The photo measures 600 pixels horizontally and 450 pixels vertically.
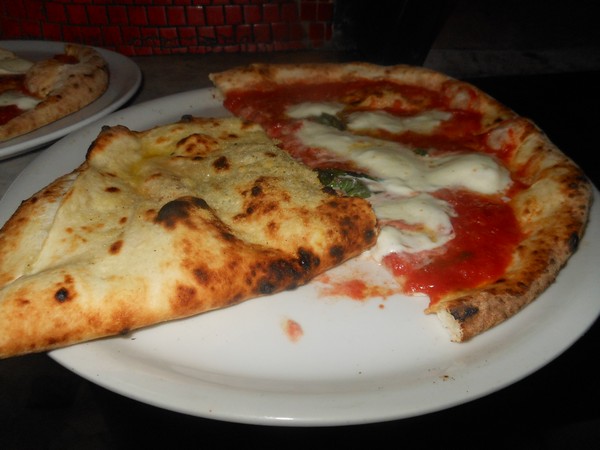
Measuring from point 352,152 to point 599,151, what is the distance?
9.11 feet

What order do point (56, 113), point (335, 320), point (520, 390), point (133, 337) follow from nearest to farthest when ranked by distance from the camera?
point (133, 337) < point (335, 320) < point (520, 390) < point (56, 113)

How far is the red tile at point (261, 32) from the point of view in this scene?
20.3 feet

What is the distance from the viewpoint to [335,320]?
6.77ft

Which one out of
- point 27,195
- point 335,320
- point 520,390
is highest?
point 27,195

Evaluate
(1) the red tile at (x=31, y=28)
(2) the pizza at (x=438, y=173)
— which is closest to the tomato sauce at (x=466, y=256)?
(2) the pizza at (x=438, y=173)

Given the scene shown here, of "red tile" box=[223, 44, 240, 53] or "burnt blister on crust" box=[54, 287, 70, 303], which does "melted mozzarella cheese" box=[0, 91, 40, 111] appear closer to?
"burnt blister on crust" box=[54, 287, 70, 303]

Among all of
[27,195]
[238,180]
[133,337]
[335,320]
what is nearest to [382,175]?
[238,180]

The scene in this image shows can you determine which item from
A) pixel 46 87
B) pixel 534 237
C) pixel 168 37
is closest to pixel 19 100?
pixel 46 87

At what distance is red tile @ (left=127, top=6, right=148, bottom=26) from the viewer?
5949 millimetres

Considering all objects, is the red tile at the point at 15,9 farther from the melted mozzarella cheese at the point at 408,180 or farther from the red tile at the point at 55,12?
the melted mozzarella cheese at the point at 408,180

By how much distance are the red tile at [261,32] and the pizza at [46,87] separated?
2.23 metres

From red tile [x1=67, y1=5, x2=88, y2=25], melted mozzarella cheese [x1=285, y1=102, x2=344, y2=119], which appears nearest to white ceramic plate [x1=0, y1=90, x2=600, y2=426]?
melted mozzarella cheese [x1=285, y1=102, x2=344, y2=119]

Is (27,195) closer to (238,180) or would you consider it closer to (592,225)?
(238,180)

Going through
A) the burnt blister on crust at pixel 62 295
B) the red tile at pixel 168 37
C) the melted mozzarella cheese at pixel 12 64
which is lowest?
the red tile at pixel 168 37
